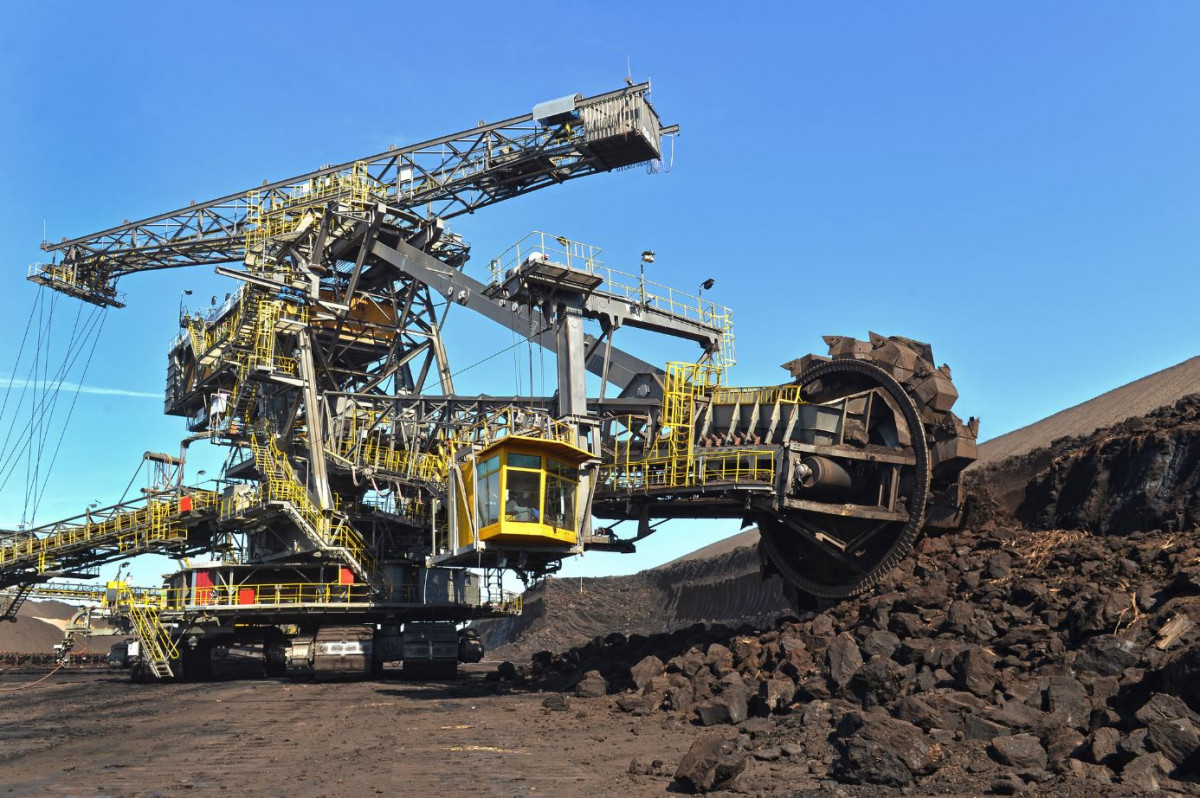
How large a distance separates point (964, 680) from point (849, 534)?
28.3 feet

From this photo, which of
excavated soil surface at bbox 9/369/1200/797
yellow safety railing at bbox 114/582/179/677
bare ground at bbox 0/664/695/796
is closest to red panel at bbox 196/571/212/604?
yellow safety railing at bbox 114/582/179/677

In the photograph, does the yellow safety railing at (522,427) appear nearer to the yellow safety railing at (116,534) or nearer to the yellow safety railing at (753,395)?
the yellow safety railing at (753,395)

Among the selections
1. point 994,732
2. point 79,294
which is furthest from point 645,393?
point 79,294

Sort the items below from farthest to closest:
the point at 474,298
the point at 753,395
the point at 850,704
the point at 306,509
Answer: the point at 306,509 → the point at 474,298 → the point at 753,395 → the point at 850,704

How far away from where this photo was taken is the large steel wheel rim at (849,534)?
76.6ft

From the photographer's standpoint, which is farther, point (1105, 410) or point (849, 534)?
point (1105, 410)

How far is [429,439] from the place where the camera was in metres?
32.4

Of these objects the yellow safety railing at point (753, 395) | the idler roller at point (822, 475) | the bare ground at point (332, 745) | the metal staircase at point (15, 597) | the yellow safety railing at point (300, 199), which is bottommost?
the bare ground at point (332, 745)

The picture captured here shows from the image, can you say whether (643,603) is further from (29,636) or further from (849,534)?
(29,636)

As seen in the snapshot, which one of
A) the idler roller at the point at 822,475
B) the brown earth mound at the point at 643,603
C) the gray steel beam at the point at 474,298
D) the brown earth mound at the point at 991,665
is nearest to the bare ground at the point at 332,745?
the brown earth mound at the point at 991,665

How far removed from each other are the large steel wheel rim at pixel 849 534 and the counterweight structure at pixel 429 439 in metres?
0.06

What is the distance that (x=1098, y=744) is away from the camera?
1195 centimetres

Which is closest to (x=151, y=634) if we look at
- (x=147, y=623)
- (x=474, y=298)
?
(x=147, y=623)

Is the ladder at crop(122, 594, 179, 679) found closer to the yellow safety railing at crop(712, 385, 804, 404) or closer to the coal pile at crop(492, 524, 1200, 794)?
the coal pile at crop(492, 524, 1200, 794)
